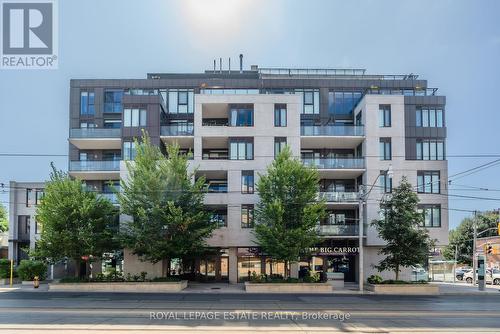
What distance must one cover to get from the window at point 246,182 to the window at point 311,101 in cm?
945

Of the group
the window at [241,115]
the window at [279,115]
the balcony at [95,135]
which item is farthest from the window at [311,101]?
the balcony at [95,135]

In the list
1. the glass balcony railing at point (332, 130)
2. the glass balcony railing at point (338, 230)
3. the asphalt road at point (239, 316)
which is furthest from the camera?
the glass balcony railing at point (332, 130)

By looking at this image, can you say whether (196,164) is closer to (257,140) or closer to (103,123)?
(257,140)

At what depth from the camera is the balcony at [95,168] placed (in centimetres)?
4119

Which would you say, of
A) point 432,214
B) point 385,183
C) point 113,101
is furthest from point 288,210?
point 113,101

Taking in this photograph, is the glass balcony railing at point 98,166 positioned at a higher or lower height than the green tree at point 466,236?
higher

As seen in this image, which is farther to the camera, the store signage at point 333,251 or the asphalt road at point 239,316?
the store signage at point 333,251

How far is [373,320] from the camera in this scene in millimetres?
18641

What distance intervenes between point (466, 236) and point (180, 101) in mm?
48954

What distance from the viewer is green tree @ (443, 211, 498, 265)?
69.6 metres

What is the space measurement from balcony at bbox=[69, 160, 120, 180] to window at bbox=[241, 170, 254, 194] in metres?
11.0

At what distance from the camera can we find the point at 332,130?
40.5 meters

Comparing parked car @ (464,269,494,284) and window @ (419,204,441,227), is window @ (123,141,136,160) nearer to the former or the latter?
window @ (419,204,441,227)

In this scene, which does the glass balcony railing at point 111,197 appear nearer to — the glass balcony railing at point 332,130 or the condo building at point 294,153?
the condo building at point 294,153
